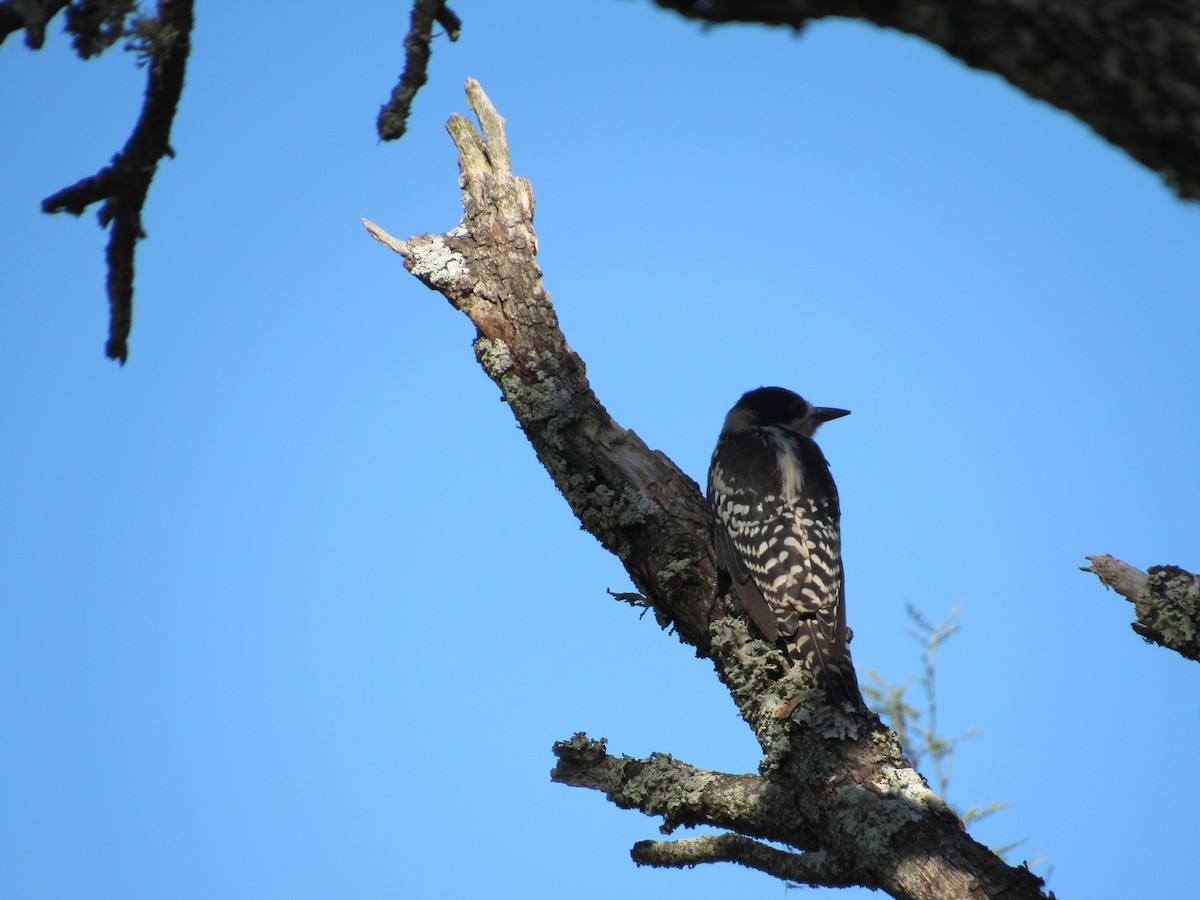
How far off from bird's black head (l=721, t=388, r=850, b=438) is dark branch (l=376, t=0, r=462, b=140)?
498 centimetres

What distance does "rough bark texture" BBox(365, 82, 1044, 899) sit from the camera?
3.48 m

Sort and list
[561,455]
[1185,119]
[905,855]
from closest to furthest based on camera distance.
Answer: [1185,119], [905,855], [561,455]

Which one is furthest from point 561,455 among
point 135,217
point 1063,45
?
point 1063,45

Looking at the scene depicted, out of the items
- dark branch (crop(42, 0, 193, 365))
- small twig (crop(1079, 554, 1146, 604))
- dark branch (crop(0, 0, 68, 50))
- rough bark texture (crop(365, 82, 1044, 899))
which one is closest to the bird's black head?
rough bark texture (crop(365, 82, 1044, 899))

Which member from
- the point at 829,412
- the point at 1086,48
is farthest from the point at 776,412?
the point at 1086,48

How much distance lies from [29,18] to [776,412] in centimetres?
582

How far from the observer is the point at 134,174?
2199 mm

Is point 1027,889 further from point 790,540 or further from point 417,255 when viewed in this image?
point 417,255

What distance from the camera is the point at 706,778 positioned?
4.04 m

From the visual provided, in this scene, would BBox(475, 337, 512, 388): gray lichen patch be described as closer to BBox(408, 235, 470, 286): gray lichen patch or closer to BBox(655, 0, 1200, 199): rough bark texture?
BBox(408, 235, 470, 286): gray lichen patch

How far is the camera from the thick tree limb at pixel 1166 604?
3703mm

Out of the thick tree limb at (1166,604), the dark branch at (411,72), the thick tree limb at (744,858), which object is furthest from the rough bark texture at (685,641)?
the dark branch at (411,72)

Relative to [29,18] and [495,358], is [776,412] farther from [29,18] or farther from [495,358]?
[29,18]

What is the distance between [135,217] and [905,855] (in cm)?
287
